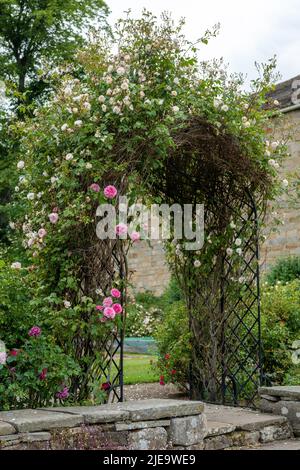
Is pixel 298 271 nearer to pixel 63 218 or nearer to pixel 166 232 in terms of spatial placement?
pixel 166 232

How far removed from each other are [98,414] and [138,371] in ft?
18.0

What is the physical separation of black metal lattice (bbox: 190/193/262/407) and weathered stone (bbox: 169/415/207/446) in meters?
1.71

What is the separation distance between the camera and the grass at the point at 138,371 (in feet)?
29.9

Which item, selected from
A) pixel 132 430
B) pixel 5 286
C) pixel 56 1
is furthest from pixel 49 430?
pixel 56 1

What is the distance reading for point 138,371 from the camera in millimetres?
9938

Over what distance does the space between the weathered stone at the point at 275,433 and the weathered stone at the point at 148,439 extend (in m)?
1.16

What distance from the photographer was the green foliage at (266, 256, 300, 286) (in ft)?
39.7

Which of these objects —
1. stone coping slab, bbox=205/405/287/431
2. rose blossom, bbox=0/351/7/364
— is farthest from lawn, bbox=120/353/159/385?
rose blossom, bbox=0/351/7/364

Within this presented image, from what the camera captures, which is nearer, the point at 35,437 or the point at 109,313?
the point at 35,437

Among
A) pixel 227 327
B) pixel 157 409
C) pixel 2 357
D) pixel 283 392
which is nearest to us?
pixel 2 357

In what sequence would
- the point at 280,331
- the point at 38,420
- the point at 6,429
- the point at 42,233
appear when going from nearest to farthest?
the point at 6,429 < the point at 38,420 < the point at 42,233 < the point at 280,331

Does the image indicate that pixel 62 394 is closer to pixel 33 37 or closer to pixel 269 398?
pixel 269 398

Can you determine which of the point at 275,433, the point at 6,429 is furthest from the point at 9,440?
the point at 275,433

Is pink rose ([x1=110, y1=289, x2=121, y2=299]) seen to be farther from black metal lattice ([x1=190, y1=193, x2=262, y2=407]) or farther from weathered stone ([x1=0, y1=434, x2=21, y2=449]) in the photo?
black metal lattice ([x1=190, y1=193, x2=262, y2=407])
